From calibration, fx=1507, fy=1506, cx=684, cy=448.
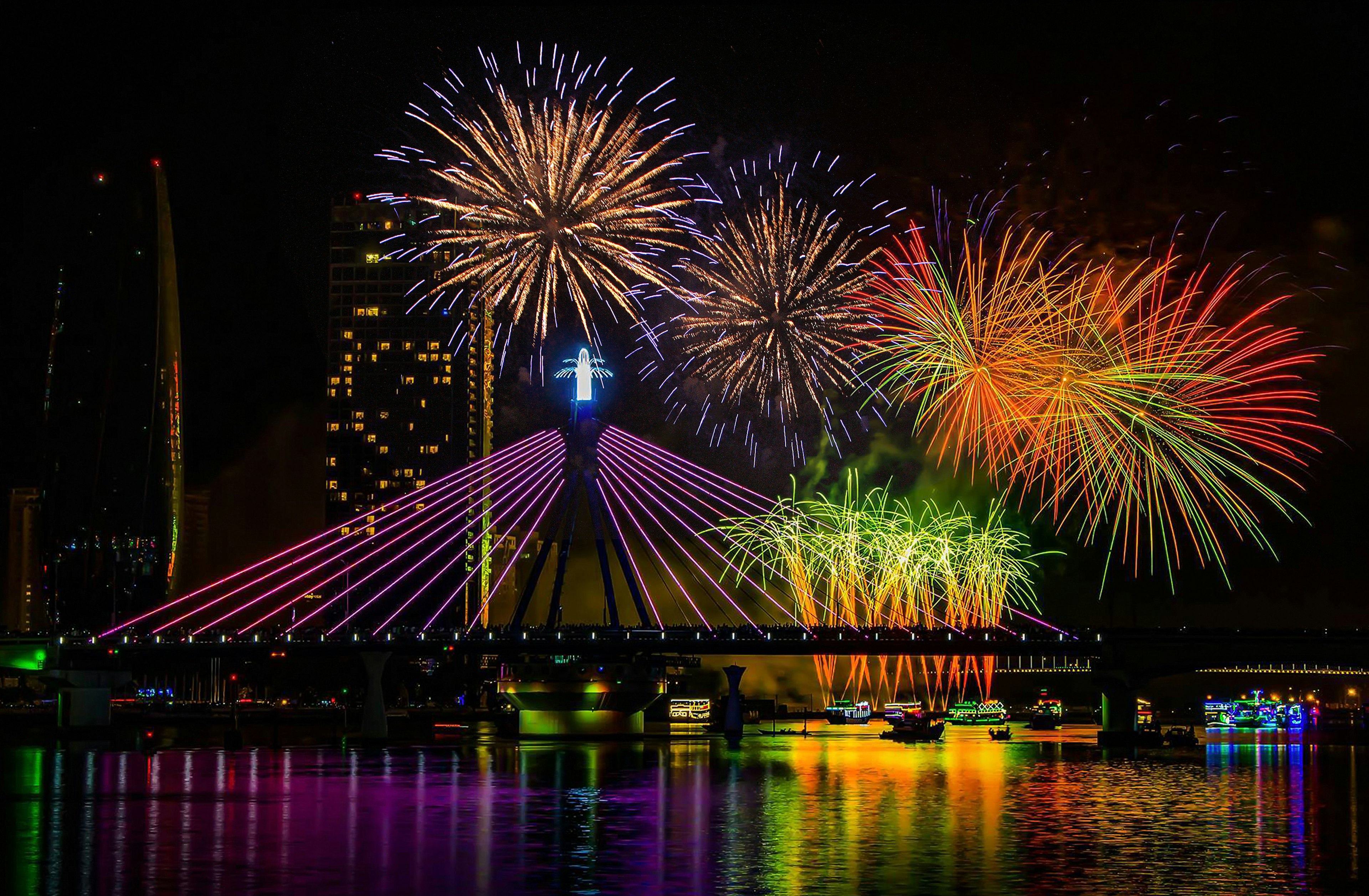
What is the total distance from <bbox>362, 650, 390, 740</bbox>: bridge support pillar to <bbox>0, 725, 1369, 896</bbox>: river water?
1357 inches

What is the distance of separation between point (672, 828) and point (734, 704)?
315ft

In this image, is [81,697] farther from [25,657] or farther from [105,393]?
[105,393]

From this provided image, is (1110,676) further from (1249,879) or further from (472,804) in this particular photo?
(1249,879)

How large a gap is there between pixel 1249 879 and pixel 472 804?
29305 millimetres

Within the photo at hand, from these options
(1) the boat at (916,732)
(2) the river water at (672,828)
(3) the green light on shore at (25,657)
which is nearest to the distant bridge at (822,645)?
(3) the green light on shore at (25,657)

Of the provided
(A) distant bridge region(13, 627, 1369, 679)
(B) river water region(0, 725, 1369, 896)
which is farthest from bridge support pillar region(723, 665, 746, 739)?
(B) river water region(0, 725, 1369, 896)

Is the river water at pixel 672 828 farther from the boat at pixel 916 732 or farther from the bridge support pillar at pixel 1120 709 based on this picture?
the boat at pixel 916 732

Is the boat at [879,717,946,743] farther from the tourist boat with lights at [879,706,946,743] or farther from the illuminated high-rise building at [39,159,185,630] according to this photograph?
the illuminated high-rise building at [39,159,185,630]

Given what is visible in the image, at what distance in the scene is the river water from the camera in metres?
→ 34.6

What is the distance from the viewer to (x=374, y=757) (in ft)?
309

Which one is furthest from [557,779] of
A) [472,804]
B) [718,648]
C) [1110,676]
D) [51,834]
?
[1110,676]

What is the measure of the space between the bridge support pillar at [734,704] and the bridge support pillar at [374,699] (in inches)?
1214

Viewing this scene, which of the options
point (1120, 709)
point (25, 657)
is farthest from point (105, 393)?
point (1120, 709)

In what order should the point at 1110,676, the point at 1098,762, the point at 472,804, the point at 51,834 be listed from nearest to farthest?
the point at 51,834
the point at 472,804
the point at 1098,762
the point at 1110,676
